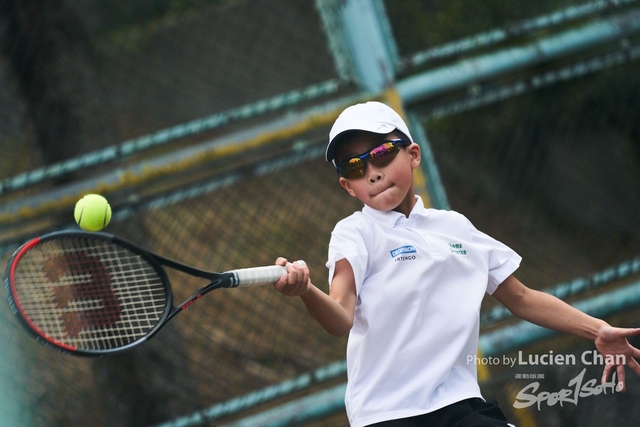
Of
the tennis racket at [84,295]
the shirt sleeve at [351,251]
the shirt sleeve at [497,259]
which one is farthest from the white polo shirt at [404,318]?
the tennis racket at [84,295]

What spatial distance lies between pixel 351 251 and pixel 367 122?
1.15ft

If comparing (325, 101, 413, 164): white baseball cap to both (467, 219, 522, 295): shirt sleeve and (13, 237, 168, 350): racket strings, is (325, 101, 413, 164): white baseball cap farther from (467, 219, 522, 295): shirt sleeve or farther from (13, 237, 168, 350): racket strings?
(13, 237, 168, 350): racket strings

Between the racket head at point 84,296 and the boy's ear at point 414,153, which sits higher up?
the boy's ear at point 414,153

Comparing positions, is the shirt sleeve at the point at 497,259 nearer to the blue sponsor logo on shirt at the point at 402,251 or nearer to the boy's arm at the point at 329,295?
the blue sponsor logo on shirt at the point at 402,251

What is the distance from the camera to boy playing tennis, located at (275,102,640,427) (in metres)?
2.04

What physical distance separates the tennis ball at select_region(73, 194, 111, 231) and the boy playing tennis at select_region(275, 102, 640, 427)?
592 mm

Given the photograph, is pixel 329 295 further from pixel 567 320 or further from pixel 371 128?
pixel 567 320

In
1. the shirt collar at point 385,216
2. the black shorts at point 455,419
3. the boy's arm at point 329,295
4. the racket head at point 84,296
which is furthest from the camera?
the racket head at point 84,296

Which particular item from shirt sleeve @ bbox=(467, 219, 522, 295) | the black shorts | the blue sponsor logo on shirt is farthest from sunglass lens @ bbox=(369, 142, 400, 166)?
the black shorts

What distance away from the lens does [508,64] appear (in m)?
3.19

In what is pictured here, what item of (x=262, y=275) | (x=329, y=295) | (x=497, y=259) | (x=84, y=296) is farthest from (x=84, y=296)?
(x=497, y=259)

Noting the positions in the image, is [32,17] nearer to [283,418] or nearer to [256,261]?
[256,261]

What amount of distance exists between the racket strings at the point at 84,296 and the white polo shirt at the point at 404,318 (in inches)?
22.6

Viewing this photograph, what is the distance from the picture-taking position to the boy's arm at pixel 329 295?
6.17 ft
